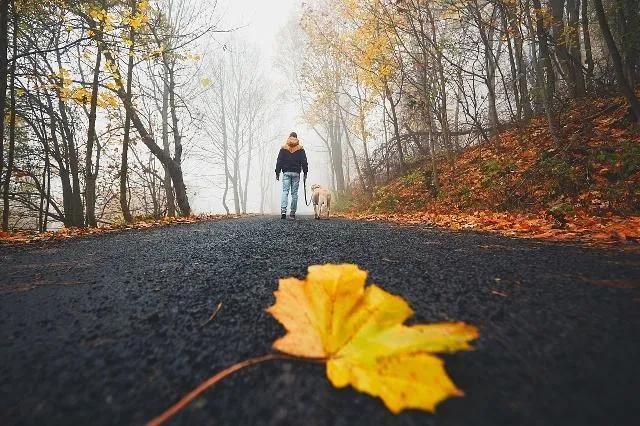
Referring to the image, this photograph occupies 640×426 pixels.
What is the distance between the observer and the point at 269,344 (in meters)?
0.90

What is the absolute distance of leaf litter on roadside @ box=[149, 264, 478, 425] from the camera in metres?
0.61

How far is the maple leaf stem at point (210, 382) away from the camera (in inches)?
24.7

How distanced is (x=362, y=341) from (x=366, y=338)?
0.04 ft

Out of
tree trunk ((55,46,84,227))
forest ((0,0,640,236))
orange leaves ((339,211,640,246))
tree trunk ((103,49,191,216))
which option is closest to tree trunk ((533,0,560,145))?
forest ((0,0,640,236))

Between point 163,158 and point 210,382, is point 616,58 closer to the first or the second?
point 210,382

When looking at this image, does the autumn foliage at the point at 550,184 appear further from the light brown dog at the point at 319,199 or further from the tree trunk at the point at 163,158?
the tree trunk at the point at 163,158

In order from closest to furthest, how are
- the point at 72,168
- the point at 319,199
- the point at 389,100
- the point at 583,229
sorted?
the point at 583,229, the point at 319,199, the point at 72,168, the point at 389,100

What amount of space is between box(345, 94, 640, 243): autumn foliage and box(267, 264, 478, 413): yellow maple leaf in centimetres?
265

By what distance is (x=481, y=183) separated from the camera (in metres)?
6.93

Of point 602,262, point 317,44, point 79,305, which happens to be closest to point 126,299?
point 79,305

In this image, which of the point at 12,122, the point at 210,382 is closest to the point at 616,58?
the point at 210,382

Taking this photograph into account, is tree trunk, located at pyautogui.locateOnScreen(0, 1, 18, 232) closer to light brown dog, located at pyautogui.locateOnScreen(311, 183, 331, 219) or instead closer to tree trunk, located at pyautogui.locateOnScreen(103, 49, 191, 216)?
tree trunk, located at pyautogui.locateOnScreen(103, 49, 191, 216)

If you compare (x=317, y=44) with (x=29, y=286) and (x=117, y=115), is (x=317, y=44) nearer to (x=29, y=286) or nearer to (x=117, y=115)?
(x=117, y=115)

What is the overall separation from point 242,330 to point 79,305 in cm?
82
